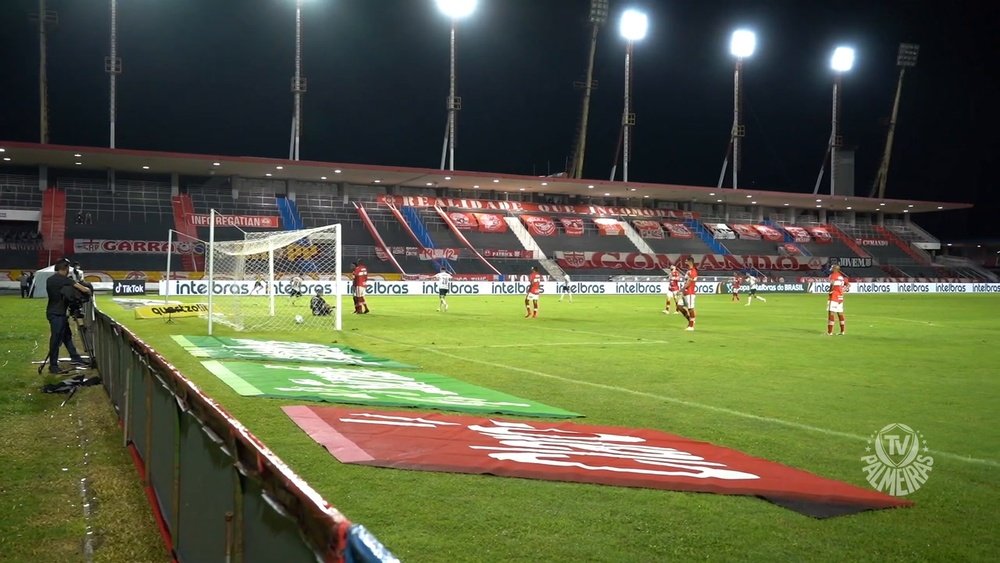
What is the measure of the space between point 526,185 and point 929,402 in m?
52.8

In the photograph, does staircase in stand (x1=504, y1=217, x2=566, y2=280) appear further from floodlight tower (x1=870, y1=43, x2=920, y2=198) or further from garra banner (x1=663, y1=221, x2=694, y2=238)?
floodlight tower (x1=870, y1=43, x2=920, y2=198)

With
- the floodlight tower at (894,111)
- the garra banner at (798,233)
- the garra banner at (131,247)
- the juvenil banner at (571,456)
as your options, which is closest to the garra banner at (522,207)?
the garra banner at (798,233)

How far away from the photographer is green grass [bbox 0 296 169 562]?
4762 millimetres

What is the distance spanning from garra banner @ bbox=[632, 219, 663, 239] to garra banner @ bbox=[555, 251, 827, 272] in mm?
3387

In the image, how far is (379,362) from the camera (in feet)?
44.6

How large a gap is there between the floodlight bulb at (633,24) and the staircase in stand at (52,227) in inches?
1571

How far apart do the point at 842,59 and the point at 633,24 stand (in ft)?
63.5

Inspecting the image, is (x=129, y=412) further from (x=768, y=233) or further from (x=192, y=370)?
(x=768, y=233)

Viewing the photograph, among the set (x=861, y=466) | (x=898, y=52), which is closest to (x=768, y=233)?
(x=898, y=52)

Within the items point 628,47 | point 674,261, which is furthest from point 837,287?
point 628,47

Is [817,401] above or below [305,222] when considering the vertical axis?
below

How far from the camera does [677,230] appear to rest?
6619cm

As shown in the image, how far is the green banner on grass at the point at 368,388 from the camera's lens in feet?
30.0

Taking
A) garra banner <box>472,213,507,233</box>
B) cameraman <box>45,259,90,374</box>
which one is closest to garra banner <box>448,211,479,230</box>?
garra banner <box>472,213,507,233</box>
